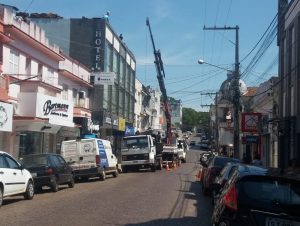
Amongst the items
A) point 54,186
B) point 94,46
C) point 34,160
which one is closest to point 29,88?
point 34,160

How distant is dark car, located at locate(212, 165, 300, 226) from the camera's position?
8.05m

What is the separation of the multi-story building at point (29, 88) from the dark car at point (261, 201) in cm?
2008

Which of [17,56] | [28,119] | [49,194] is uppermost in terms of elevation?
[17,56]

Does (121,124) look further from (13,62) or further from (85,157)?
(85,157)

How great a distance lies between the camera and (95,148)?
98.4ft

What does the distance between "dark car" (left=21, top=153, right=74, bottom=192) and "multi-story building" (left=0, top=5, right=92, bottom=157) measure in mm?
5282

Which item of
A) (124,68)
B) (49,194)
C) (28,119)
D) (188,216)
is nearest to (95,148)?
(28,119)

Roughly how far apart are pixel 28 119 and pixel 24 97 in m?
1.22

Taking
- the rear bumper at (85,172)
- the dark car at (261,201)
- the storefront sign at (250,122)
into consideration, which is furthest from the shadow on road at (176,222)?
the storefront sign at (250,122)

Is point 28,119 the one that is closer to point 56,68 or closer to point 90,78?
point 56,68

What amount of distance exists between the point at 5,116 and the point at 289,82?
15.2 m

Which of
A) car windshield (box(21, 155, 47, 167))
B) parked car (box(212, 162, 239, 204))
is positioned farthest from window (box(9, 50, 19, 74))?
parked car (box(212, 162, 239, 204))

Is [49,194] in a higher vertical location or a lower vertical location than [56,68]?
lower

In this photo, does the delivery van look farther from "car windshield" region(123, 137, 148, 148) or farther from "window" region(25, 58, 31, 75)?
"car windshield" region(123, 137, 148, 148)
